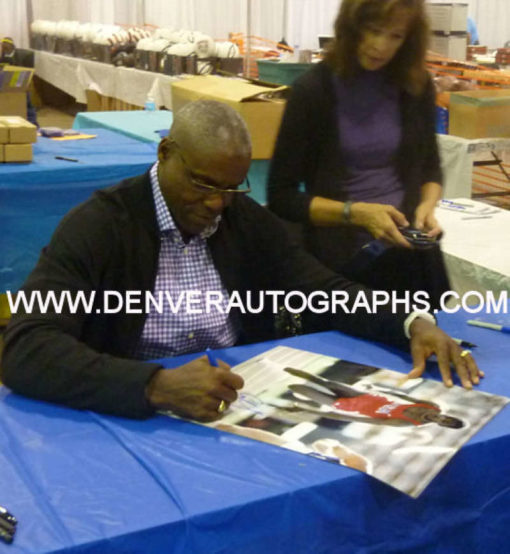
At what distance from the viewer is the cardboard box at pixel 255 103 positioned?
123 inches

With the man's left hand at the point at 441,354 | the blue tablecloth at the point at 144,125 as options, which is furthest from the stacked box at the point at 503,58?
the man's left hand at the point at 441,354

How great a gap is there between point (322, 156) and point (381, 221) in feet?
0.76

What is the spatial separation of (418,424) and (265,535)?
298 millimetres

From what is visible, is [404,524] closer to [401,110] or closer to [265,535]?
[265,535]

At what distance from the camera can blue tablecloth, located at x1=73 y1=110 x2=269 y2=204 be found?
3.32 metres

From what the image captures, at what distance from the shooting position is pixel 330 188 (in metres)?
1.76

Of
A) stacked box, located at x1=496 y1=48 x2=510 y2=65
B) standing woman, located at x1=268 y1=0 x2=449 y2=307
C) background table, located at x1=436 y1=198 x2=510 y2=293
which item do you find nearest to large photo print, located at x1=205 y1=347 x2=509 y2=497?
standing woman, located at x1=268 y1=0 x2=449 y2=307

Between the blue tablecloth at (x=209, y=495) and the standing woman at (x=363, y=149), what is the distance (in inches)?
24.8

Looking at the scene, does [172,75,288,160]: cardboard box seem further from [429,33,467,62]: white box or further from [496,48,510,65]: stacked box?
[496,48,510,65]: stacked box

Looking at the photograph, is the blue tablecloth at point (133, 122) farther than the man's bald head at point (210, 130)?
Yes

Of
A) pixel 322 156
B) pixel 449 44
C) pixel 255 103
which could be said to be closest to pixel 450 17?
pixel 449 44

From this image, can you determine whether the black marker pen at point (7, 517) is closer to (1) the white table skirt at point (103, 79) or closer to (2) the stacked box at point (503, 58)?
(1) the white table skirt at point (103, 79)

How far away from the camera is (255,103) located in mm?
3123

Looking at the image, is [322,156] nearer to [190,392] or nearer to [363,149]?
[363,149]
